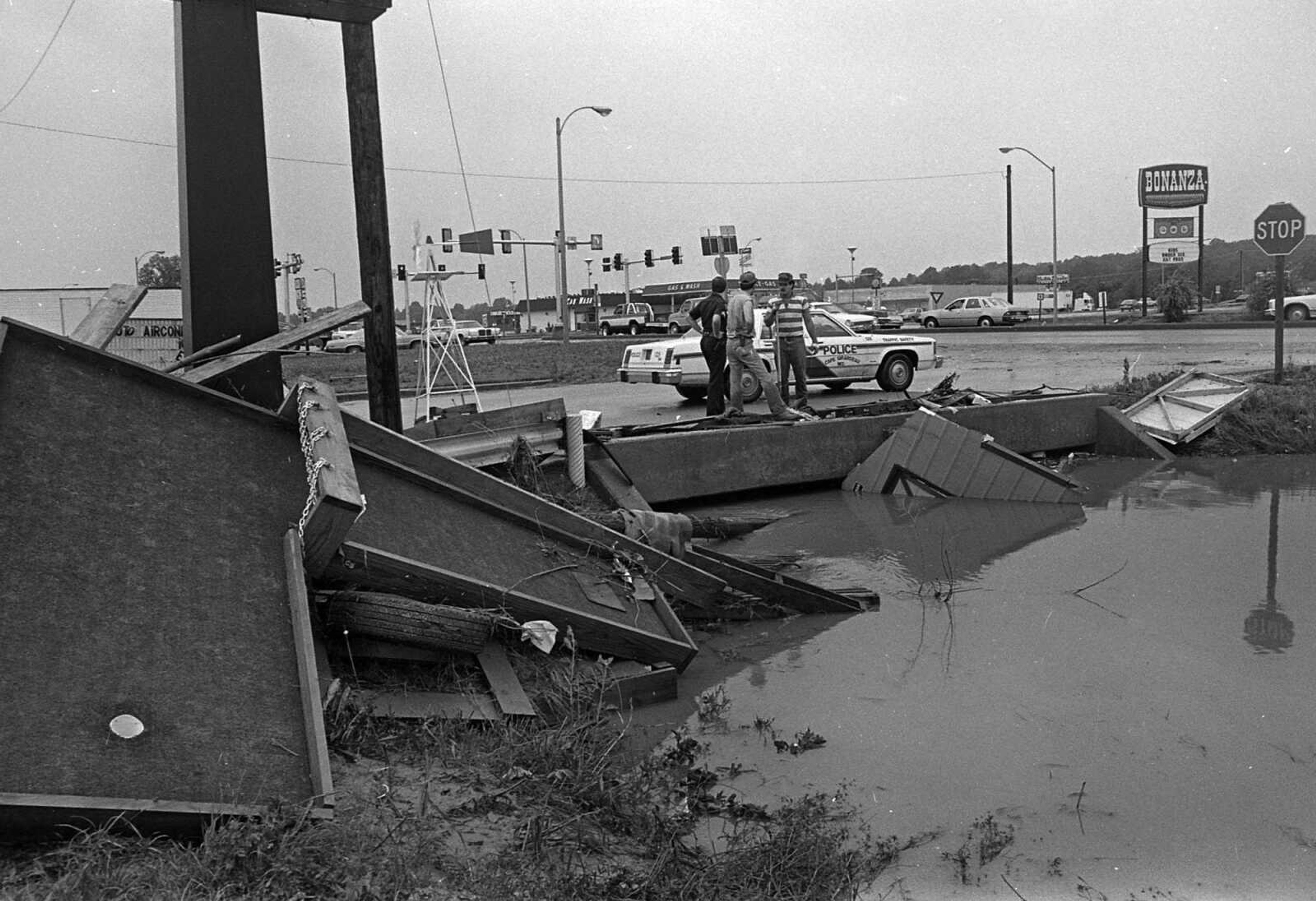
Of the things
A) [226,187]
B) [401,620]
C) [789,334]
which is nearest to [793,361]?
[789,334]

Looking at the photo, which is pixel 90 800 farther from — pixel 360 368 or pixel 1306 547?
pixel 360 368

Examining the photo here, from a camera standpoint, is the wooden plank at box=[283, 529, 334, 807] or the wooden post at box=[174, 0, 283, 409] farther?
the wooden post at box=[174, 0, 283, 409]

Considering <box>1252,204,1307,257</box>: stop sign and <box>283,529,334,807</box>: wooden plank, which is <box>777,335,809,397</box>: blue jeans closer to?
<box>1252,204,1307,257</box>: stop sign

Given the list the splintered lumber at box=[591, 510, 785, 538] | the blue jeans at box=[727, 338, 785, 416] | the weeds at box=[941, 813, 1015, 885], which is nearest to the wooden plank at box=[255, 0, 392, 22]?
the splintered lumber at box=[591, 510, 785, 538]

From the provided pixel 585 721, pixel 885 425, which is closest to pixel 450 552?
pixel 585 721

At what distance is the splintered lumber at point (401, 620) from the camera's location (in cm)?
507

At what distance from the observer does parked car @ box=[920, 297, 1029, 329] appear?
57.6m

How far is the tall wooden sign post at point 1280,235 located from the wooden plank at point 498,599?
13975mm

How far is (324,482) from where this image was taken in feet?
15.3

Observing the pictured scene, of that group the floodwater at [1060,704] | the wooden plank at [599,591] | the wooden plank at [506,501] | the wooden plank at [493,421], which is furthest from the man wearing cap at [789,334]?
the wooden plank at [599,591]

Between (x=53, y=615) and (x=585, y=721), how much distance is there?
6.79ft

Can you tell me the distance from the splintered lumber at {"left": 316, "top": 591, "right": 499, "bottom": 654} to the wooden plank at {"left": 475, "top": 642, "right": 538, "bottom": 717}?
134 mm

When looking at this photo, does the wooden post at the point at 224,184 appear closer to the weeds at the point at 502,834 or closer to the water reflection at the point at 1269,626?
the weeds at the point at 502,834

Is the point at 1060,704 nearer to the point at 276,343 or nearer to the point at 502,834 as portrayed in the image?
the point at 502,834
